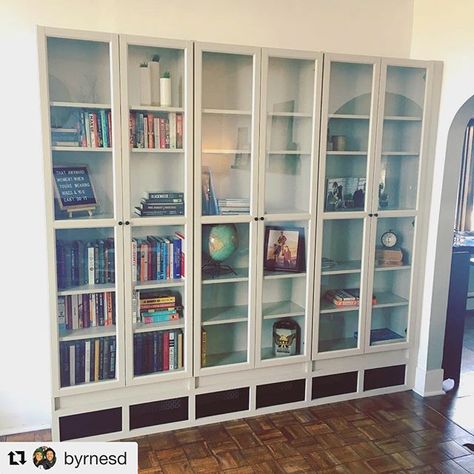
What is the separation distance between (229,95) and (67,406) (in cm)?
191

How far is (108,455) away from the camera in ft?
6.40

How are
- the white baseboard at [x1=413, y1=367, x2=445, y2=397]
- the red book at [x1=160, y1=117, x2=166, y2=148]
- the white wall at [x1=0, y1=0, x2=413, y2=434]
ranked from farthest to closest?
1. the white baseboard at [x1=413, y1=367, x2=445, y2=397]
2. the red book at [x1=160, y1=117, x2=166, y2=148]
3. the white wall at [x1=0, y1=0, x2=413, y2=434]

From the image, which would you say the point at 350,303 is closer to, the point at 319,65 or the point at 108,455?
the point at 319,65

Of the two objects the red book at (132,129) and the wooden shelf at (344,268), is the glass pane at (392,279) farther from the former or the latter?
the red book at (132,129)

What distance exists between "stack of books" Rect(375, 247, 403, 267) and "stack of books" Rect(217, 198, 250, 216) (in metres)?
0.99

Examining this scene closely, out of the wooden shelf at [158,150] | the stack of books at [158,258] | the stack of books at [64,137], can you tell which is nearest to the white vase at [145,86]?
the wooden shelf at [158,150]

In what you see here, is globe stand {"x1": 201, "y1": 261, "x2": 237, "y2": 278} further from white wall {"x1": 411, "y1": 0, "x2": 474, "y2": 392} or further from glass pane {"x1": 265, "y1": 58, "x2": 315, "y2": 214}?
white wall {"x1": 411, "y1": 0, "x2": 474, "y2": 392}

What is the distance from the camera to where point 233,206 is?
9.93 ft

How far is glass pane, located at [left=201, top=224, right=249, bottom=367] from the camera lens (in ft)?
10.0

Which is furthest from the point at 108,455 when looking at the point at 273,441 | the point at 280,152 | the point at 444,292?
the point at 444,292

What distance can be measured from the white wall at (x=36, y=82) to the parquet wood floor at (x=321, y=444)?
1.20 feet

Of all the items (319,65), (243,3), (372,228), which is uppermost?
(243,3)

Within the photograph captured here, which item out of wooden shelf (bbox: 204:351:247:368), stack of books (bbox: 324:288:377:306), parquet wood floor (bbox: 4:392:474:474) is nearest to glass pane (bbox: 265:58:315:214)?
stack of books (bbox: 324:288:377:306)

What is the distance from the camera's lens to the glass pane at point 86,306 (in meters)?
2.79
